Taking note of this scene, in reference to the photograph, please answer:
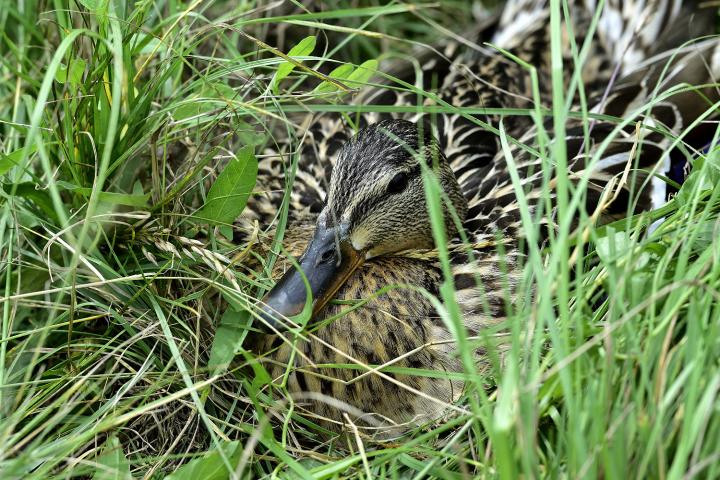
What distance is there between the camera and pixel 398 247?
6.74ft

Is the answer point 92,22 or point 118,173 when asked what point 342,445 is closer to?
point 118,173

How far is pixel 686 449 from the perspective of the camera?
1.19 meters

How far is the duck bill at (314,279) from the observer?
1.74 m

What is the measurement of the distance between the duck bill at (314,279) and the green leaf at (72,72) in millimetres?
602

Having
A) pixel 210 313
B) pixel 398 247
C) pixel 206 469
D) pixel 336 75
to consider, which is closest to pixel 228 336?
pixel 210 313

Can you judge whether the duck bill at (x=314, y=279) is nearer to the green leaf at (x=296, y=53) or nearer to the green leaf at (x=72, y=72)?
the green leaf at (x=296, y=53)

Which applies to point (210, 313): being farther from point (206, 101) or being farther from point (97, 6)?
point (97, 6)

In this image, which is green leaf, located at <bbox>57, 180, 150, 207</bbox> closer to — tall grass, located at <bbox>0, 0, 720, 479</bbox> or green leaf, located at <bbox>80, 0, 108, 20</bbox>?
tall grass, located at <bbox>0, 0, 720, 479</bbox>

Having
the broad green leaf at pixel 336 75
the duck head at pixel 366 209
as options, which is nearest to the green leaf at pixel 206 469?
the duck head at pixel 366 209

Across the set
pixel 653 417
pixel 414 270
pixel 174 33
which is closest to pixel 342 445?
pixel 414 270

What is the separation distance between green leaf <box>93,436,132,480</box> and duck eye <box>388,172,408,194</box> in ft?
2.67

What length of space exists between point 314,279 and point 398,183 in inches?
12.2

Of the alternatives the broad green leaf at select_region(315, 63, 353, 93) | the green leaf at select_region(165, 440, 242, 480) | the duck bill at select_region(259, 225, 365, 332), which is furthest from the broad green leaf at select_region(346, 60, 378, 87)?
the green leaf at select_region(165, 440, 242, 480)

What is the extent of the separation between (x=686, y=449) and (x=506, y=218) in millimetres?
1006
